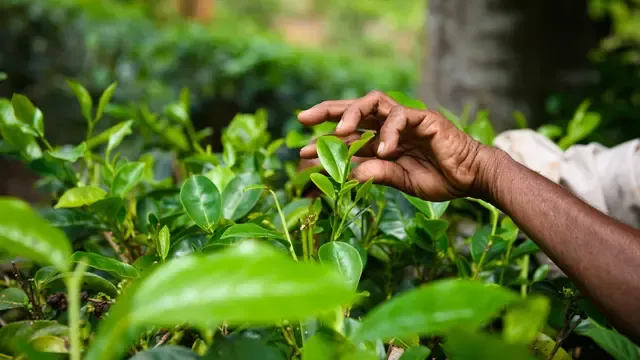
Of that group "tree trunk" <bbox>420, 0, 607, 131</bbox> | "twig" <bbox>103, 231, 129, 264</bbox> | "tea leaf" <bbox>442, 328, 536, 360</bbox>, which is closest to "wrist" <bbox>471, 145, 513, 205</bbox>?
"tea leaf" <bbox>442, 328, 536, 360</bbox>

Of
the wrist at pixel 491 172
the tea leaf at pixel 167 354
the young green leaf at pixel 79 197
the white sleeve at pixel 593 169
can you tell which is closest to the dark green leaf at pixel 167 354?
the tea leaf at pixel 167 354

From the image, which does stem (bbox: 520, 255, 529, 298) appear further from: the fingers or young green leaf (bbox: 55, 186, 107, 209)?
young green leaf (bbox: 55, 186, 107, 209)

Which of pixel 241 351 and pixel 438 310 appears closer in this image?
pixel 438 310

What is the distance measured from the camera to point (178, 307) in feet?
1.25

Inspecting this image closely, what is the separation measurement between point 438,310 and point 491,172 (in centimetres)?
46

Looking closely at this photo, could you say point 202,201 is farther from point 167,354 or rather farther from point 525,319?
point 525,319

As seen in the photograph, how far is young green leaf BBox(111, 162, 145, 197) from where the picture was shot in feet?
2.92

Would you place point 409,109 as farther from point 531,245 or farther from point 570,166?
point 570,166

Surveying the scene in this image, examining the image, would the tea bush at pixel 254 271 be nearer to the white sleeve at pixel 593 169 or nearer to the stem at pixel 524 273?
the stem at pixel 524 273

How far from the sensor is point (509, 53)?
7.41ft

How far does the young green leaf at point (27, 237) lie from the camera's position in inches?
16.6

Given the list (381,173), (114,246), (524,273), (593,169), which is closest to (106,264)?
(114,246)

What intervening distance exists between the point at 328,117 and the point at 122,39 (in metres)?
2.78

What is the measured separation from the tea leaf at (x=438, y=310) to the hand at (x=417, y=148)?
0.40 m
